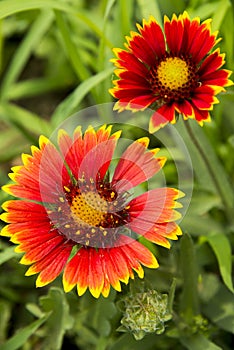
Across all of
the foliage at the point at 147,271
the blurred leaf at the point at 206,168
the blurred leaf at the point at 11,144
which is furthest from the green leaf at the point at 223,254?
the blurred leaf at the point at 11,144

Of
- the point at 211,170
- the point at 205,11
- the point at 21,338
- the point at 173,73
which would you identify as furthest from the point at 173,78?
the point at 21,338

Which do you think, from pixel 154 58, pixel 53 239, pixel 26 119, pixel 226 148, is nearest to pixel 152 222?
pixel 53 239

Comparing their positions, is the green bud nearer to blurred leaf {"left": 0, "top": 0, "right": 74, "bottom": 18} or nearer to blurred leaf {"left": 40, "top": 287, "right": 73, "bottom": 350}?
blurred leaf {"left": 40, "top": 287, "right": 73, "bottom": 350}

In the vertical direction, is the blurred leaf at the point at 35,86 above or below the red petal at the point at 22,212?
above

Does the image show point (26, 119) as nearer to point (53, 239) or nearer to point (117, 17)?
point (117, 17)

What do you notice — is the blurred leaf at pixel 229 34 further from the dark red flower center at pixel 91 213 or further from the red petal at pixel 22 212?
the red petal at pixel 22 212

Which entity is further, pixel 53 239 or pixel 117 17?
pixel 117 17

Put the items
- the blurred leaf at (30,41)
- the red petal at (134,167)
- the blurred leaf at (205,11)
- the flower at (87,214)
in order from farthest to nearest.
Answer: the blurred leaf at (30,41)
the blurred leaf at (205,11)
the red petal at (134,167)
the flower at (87,214)
